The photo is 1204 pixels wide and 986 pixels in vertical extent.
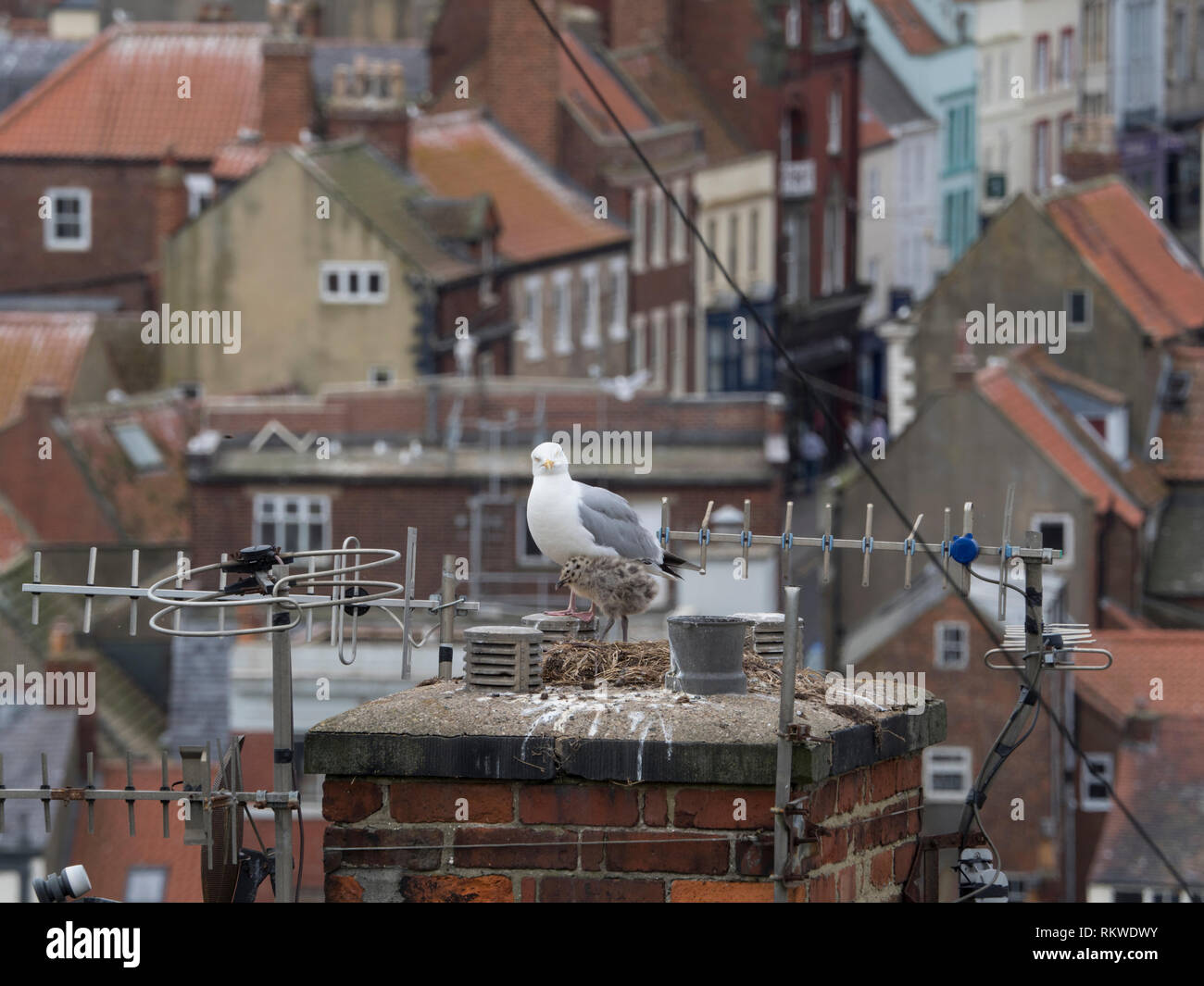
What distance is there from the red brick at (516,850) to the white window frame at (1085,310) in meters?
69.6

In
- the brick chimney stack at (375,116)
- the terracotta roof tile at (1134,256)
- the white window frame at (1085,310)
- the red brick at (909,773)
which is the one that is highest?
the brick chimney stack at (375,116)

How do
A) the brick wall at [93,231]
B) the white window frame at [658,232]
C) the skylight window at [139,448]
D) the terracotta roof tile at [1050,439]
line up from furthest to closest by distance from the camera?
the white window frame at [658,232] → the brick wall at [93,231] → the skylight window at [139,448] → the terracotta roof tile at [1050,439]

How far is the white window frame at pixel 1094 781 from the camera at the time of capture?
61.8m

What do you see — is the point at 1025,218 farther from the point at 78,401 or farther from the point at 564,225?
the point at 78,401

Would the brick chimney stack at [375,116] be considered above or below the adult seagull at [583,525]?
above

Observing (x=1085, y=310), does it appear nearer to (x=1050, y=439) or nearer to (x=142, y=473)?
(x=1050, y=439)

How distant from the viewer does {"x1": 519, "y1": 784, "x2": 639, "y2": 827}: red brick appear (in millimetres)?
8328

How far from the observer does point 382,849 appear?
847 cm

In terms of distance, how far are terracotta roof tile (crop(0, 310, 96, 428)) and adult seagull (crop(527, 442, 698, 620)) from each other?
6183 cm

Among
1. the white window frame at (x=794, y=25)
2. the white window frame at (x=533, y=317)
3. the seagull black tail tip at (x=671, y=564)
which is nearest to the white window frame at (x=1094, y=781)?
the white window frame at (x=533, y=317)

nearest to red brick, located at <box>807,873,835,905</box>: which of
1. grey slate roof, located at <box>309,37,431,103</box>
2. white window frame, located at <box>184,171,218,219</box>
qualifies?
white window frame, located at <box>184,171,218,219</box>

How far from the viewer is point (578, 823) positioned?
8359 mm

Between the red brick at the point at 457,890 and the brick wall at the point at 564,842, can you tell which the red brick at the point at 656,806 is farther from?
the red brick at the point at 457,890

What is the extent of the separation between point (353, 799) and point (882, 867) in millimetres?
1751
